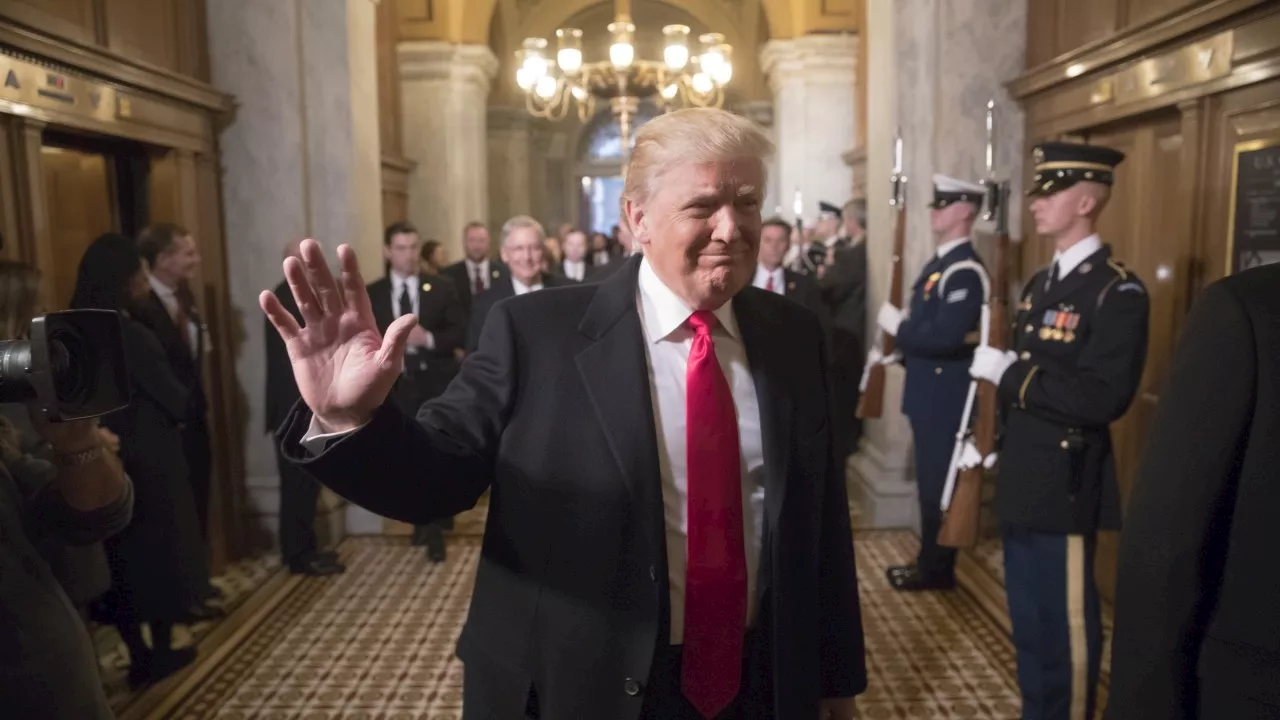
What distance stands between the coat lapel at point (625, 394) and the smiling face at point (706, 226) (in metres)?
0.11

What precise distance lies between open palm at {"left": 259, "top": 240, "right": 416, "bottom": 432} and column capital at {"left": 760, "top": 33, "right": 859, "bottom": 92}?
8.57 metres

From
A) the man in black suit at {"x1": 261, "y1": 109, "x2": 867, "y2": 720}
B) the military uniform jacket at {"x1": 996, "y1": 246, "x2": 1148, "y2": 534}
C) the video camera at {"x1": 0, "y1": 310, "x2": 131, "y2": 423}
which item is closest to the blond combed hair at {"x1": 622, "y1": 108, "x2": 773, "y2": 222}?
the man in black suit at {"x1": 261, "y1": 109, "x2": 867, "y2": 720}

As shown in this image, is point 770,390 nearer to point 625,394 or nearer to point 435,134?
point 625,394

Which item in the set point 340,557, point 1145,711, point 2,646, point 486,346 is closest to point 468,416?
point 486,346

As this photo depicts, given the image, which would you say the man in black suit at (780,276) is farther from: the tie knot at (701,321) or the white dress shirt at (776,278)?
the tie knot at (701,321)

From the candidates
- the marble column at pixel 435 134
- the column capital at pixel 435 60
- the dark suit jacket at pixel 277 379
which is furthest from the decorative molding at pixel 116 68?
the column capital at pixel 435 60

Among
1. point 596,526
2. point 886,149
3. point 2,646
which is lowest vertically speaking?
point 2,646

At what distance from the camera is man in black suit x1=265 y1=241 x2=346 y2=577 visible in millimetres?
4344

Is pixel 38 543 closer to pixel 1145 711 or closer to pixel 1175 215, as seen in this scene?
pixel 1145 711

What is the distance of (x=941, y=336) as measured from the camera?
3.76m

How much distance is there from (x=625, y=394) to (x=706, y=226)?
0.93ft

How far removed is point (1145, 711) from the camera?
3.69ft

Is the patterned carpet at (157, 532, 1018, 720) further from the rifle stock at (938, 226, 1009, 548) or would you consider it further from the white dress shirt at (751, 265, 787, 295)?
the white dress shirt at (751, 265, 787, 295)

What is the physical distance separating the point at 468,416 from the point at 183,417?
261 centimetres
